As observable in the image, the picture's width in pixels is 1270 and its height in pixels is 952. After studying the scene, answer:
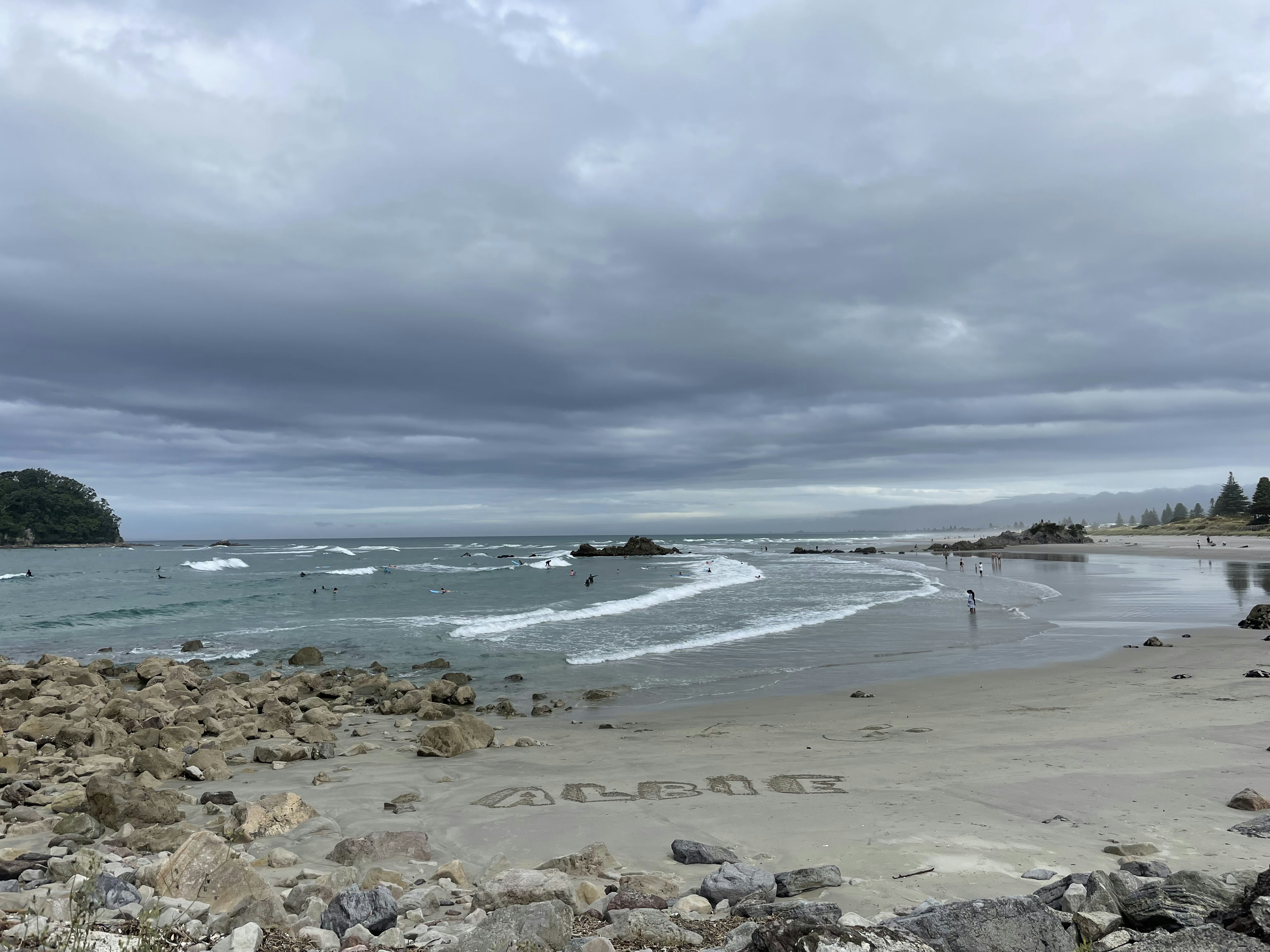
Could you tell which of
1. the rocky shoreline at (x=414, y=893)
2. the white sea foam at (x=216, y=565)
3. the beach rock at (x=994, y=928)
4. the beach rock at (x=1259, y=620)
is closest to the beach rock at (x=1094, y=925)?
the rocky shoreline at (x=414, y=893)

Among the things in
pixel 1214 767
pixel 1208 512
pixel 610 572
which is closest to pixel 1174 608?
pixel 1214 767

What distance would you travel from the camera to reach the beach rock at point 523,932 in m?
3.91

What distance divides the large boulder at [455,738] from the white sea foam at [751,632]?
26.8 feet

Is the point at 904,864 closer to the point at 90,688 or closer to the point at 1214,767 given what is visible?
the point at 1214,767

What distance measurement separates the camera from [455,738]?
1112 centimetres

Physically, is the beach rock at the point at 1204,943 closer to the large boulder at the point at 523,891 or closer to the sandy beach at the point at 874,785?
the sandy beach at the point at 874,785

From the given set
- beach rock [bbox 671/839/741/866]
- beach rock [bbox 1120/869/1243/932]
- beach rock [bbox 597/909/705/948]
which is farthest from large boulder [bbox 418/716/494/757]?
beach rock [bbox 1120/869/1243/932]

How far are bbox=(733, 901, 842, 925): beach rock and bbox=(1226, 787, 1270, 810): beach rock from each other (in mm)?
5147

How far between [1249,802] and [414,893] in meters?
8.06

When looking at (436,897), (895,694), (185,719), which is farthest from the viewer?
(895,694)

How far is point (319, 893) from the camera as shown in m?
5.23

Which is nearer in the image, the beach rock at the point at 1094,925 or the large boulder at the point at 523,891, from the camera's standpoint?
the beach rock at the point at 1094,925

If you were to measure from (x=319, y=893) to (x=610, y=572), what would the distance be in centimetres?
5803

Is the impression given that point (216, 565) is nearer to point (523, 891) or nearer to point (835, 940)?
point (523, 891)
